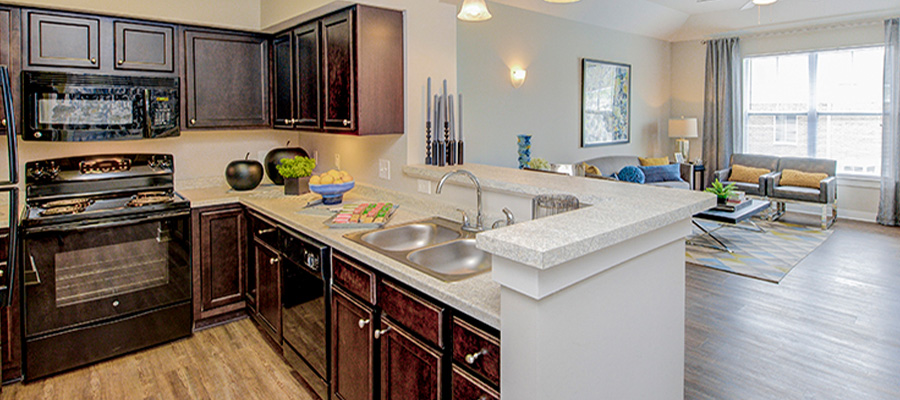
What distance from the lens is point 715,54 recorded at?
823 cm

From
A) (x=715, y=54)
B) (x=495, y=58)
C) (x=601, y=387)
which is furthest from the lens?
(x=715, y=54)

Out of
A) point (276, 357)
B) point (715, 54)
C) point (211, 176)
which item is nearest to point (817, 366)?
point (276, 357)

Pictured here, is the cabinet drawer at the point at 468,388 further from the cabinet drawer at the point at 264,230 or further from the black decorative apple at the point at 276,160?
the black decorative apple at the point at 276,160

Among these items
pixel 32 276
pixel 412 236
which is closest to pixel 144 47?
pixel 32 276

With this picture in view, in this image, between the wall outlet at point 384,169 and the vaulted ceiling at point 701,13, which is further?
the vaulted ceiling at point 701,13

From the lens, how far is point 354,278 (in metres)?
2.18

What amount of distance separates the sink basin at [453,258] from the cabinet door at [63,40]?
246 centimetres

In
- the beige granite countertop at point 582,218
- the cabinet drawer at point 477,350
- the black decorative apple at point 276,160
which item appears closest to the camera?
the beige granite countertop at point 582,218

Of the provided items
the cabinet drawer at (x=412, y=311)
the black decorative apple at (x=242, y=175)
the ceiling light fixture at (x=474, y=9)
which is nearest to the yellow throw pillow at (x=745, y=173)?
the ceiling light fixture at (x=474, y=9)

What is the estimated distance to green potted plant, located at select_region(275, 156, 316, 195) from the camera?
3.50 meters

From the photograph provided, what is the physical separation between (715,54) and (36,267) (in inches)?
349

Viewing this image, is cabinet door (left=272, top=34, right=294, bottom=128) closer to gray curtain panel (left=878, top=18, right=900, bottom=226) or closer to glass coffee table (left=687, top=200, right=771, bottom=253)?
glass coffee table (left=687, top=200, right=771, bottom=253)

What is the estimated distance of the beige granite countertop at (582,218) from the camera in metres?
1.26

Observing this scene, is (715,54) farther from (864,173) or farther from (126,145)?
(126,145)
